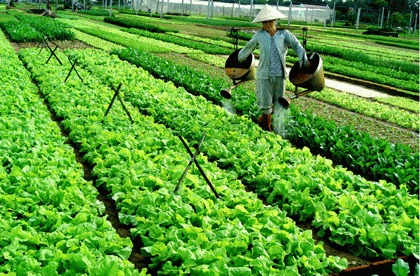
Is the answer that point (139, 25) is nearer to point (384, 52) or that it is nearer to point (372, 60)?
point (384, 52)

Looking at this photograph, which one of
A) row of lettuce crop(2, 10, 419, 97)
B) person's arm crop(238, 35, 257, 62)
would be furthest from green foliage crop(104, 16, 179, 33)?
person's arm crop(238, 35, 257, 62)

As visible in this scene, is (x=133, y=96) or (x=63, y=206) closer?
(x=63, y=206)

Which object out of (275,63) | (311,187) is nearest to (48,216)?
(311,187)

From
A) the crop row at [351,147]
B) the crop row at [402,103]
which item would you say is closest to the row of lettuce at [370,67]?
the crop row at [402,103]

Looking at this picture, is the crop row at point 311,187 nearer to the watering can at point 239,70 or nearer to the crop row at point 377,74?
the watering can at point 239,70

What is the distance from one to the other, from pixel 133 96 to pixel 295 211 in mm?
5554

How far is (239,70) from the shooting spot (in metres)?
7.77

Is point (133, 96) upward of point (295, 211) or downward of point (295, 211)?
upward

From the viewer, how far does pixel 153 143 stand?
6098 mm

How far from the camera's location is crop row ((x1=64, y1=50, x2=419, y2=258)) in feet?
13.9

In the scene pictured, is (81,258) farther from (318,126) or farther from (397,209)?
(318,126)

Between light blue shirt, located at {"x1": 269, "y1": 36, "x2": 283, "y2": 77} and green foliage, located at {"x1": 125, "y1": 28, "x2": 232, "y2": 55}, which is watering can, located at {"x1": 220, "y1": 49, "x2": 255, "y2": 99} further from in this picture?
green foliage, located at {"x1": 125, "y1": 28, "x2": 232, "y2": 55}

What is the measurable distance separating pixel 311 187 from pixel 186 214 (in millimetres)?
1741

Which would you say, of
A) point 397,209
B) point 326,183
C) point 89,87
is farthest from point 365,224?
point 89,87
